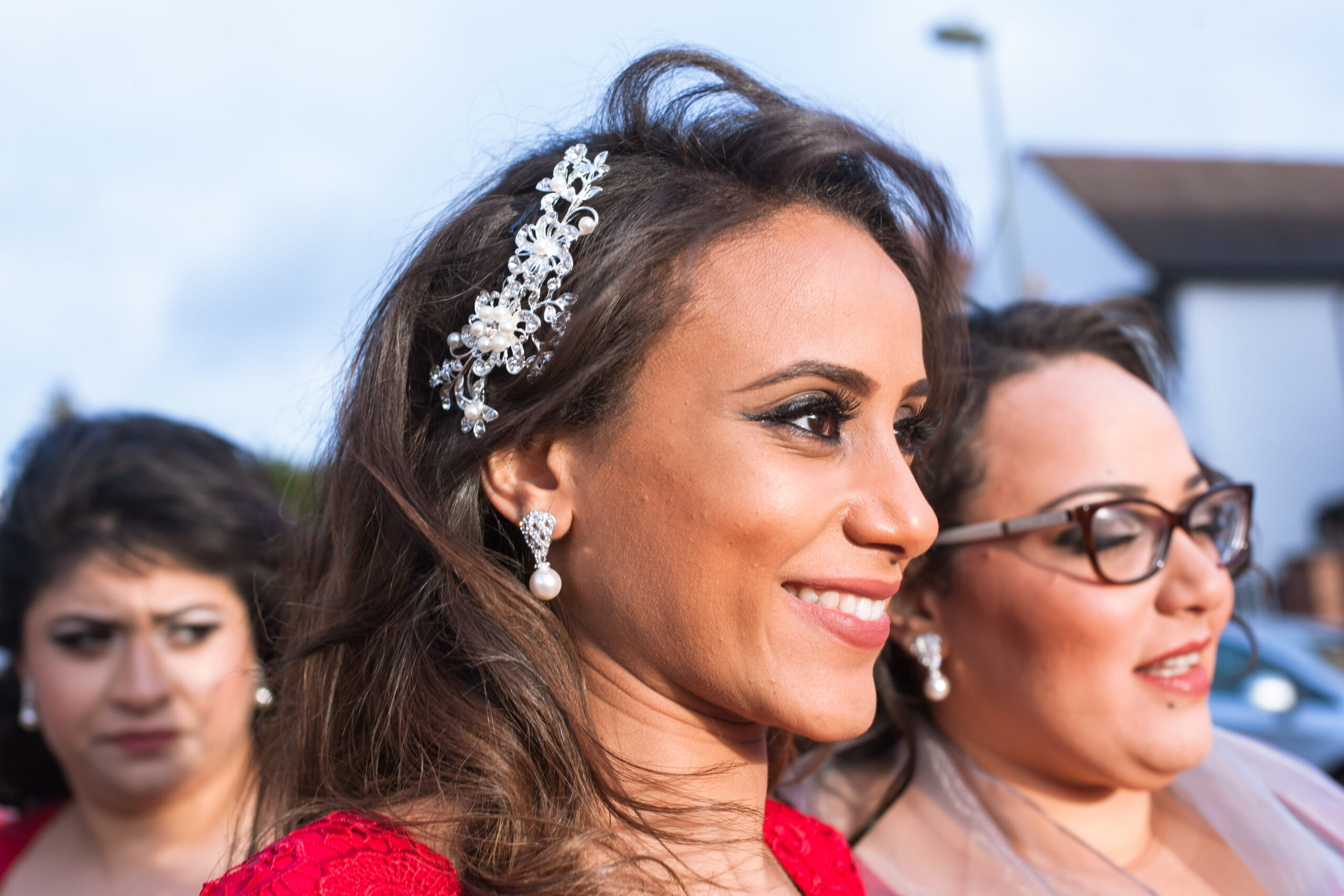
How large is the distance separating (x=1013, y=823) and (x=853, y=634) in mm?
1206

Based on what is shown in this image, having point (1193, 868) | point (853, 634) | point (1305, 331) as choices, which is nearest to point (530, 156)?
point (853, 634)

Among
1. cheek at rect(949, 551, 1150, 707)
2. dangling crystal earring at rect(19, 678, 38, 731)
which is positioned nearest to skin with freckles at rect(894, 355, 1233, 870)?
cheek at rect(949, 551, 1150, 707)

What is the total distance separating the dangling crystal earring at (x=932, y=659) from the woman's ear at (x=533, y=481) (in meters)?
1.31

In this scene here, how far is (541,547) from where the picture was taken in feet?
6.53

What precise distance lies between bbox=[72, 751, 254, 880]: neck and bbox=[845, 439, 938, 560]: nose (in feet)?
7.13

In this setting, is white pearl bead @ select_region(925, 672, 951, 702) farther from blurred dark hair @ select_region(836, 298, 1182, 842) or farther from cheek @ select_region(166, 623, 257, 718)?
cheek @ select_region(166, 623, 257, 718)

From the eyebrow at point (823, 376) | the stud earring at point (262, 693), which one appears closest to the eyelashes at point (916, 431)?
the eyebrow at point (823, 376)

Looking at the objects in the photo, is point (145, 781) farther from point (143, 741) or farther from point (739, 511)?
point (739, 511)

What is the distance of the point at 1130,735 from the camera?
266 centimetres

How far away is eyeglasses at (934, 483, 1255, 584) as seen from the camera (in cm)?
269

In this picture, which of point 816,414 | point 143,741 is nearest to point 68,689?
point 143,741

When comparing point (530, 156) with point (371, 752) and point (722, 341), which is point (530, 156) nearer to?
point (722, 341)

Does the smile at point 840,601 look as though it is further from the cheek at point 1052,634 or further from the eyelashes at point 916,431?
the cheek at point 1052,634

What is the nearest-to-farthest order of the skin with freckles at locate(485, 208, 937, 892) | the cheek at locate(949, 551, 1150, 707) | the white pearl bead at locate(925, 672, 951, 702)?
the skin with freckles at locate(485, 208, 937, 892) → the cheek at locate(949, 551, 1150, 707) → the white pearl bead at locate(925, 672, 951, 702)
